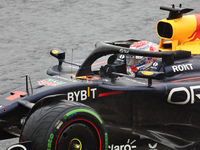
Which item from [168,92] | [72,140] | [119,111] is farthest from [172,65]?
[72,140]

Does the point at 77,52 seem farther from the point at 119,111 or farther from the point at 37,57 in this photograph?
the point at 119,111

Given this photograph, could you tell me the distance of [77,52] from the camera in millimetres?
13977

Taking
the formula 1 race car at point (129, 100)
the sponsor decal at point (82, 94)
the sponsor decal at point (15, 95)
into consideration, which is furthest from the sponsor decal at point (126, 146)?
the sponsor decal at point (15, 95)

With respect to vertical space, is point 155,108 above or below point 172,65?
below

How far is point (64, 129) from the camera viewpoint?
582 cm

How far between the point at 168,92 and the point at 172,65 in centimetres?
71

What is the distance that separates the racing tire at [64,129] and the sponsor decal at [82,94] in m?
0.84

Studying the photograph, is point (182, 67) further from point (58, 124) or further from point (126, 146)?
point (58, 124)

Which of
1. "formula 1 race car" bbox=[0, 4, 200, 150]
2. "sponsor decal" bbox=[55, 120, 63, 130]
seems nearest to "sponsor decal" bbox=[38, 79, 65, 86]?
"formula 1 race car" bbox=[0, 4, 200, 150]

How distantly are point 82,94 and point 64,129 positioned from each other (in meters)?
1.19

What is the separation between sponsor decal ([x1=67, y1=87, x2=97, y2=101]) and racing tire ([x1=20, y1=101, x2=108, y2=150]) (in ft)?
2.76

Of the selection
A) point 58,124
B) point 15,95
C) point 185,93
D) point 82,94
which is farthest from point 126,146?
point 15,95

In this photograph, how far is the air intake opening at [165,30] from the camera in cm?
889

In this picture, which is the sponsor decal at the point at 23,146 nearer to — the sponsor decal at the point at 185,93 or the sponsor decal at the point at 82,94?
the sponsor decal at the point at 82,94
